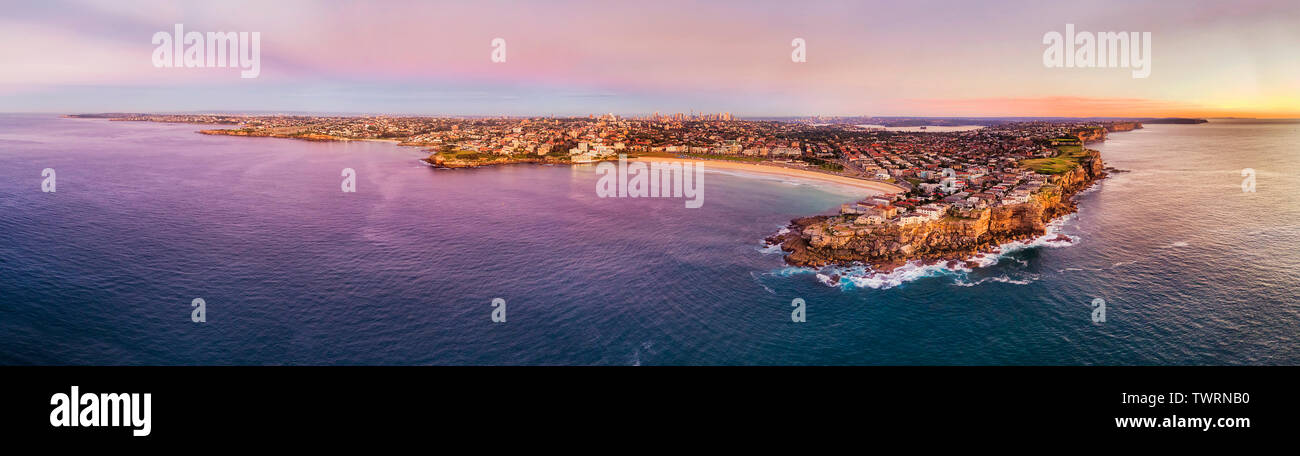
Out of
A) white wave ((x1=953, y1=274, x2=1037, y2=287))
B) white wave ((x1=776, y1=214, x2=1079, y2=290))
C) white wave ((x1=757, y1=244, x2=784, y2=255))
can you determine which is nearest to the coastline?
white wave ((x1=776, y1=214, x2=1079, y2=290))

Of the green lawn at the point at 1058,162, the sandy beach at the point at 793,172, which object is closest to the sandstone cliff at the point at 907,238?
the sandy beach at the point at 793,172

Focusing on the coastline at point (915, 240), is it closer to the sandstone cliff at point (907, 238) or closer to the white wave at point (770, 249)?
the sandstone cliff at point (907, 238)

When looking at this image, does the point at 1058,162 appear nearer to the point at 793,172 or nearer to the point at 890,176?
the point at 890,176

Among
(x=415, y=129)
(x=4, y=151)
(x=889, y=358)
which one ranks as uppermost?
(x=415, y=129)

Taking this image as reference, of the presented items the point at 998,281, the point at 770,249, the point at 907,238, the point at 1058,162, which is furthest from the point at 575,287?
the point at 1058,162

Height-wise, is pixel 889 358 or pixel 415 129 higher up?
pixel 415 129

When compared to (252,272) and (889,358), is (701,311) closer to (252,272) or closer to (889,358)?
(889,358)

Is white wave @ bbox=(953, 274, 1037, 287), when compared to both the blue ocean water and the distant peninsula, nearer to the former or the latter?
the blue ocean water
